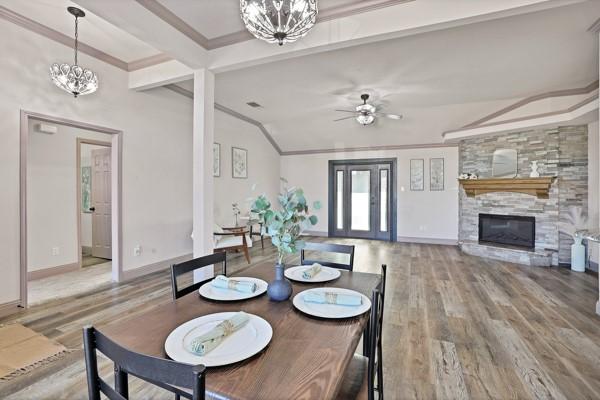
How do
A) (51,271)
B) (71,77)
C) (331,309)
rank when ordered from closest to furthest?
(331,309) → (71,77) → (51,271)

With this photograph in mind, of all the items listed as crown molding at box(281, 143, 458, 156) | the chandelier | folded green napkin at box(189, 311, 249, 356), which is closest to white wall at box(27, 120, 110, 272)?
the chandelier

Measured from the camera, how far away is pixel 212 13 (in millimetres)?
2736

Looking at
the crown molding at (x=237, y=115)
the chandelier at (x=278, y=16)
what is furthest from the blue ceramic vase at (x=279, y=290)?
the crown molding at (x=237, y=115)

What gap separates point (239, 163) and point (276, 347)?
562 cm

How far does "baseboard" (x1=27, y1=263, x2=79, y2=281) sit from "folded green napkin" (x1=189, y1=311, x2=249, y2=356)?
176 inches

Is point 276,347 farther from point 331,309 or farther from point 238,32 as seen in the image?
point 238,32

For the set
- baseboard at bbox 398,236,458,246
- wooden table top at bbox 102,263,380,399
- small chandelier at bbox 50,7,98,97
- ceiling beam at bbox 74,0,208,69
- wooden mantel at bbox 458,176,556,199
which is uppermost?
ceiling beam at bbox 74,0,208,69

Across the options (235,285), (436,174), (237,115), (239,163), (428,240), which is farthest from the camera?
(428,240)

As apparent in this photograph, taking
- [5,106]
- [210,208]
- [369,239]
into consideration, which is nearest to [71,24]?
[5,106]

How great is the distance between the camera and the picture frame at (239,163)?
6133 millimetres

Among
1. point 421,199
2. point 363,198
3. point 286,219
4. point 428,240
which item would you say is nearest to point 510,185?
point 421,199

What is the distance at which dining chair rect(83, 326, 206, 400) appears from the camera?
67 cm

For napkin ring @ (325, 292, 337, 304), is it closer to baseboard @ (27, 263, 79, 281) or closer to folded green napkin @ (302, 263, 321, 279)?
folded green napkin @ (302, 263, 321, 279)

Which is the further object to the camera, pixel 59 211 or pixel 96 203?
pixel 96 203
